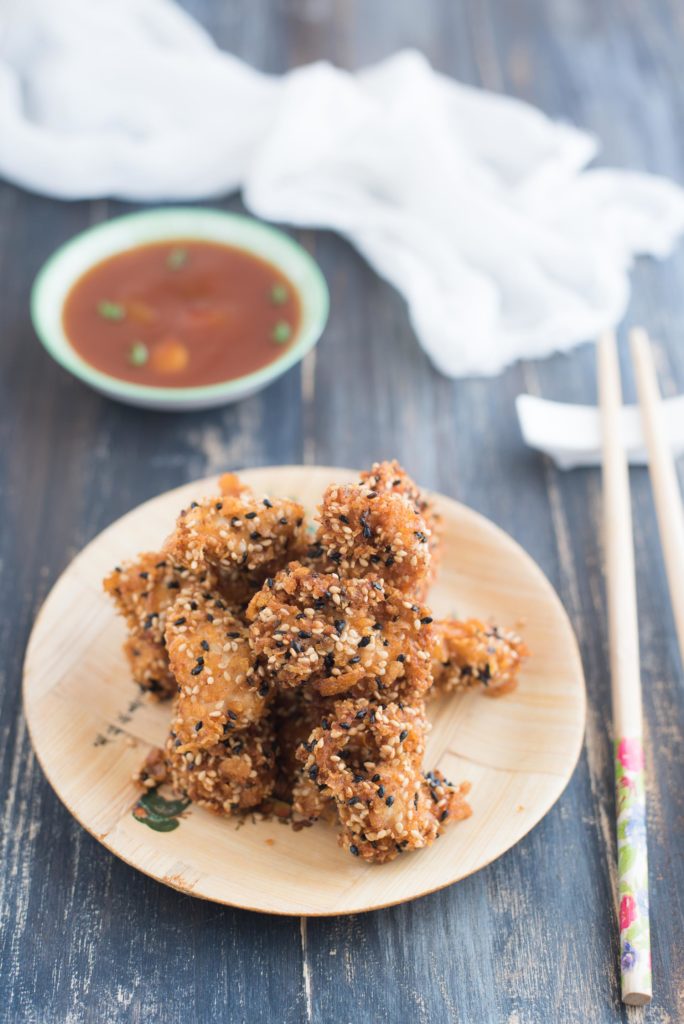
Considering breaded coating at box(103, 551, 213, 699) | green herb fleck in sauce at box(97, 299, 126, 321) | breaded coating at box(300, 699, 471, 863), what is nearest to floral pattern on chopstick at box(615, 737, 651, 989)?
breaded coating at box(300, 699, 471, 863)

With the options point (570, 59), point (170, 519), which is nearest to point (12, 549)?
point (170, 519)

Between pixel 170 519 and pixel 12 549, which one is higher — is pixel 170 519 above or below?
above

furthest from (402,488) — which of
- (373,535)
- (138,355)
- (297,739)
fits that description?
(138,355)

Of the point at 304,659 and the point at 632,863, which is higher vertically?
the point at 304,659

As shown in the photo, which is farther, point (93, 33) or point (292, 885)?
point (93, 33)

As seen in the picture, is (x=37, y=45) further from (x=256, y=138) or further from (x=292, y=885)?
(x=292, y=885)

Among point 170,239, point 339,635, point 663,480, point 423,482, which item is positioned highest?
point 339,635

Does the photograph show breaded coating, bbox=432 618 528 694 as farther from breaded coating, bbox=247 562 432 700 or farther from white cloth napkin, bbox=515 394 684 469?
white cloth napkin, bbox=515 394 684 469

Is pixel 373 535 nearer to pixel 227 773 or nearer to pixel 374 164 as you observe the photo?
pixel 227 773
